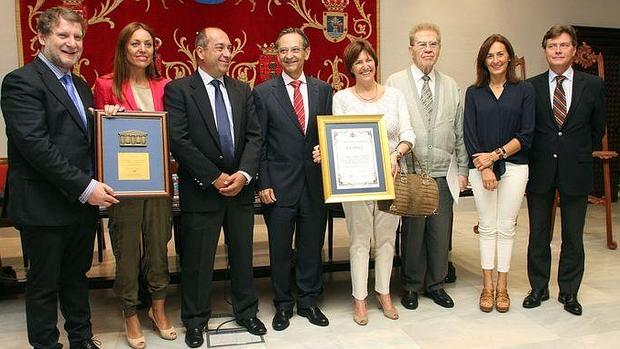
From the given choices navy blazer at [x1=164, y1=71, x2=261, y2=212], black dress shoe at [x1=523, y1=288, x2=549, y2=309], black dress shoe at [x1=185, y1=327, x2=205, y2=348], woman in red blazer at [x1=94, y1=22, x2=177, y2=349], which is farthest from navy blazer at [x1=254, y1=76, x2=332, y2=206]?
black dress shoe at [x1=523, y1=288, x2=549, y2=309]

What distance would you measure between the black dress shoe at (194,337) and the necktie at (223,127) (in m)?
0.91

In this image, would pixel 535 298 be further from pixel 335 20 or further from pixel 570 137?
pixel 335 20

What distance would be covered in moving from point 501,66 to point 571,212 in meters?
0.97

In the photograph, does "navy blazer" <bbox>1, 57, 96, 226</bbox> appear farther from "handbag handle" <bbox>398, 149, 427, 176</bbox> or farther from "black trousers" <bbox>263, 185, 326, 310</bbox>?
"handbag handle" <bbox>398, 149, 427, 176</bbox>

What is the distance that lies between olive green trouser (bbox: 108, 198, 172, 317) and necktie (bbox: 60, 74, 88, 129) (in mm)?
451

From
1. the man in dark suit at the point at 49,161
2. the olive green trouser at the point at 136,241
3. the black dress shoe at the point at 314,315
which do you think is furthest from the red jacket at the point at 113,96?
the black dress shoe at the point at 314,315

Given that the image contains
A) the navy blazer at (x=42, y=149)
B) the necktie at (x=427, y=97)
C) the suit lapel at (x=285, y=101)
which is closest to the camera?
the navy blazer at (x=42, y=149)

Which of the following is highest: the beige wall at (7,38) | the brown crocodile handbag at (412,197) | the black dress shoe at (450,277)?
the beige wall at (7,38)

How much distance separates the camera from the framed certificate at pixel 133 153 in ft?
7.75

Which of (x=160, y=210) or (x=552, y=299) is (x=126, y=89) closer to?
(x=160, y=210)

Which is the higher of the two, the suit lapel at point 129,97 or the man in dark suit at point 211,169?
the suit lapel at point 129,97

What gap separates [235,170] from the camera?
2.72 metres

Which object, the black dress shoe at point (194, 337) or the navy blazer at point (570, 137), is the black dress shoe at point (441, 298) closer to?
the navy blazer at point (570, 137)

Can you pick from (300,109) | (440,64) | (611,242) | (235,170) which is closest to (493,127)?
(300,109)
